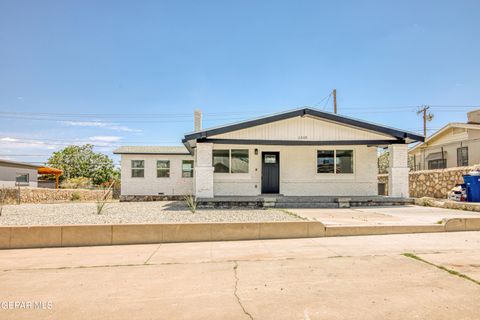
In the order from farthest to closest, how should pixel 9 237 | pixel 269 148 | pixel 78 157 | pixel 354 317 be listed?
pixel 78 157 < pixel 269 148 < pixel 9 237 < pixel 354 317

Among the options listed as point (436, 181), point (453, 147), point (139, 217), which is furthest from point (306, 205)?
point (453, 147)

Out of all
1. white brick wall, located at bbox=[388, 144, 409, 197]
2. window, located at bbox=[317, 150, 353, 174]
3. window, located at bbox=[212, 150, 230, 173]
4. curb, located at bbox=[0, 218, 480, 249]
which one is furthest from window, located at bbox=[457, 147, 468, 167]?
window, located at bbox=[212, 150, 230, 173]

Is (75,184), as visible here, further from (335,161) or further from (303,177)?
(335,161)

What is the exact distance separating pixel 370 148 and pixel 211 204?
8340mm

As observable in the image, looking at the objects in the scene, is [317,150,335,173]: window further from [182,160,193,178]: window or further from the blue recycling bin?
[182,160,193,178]: window

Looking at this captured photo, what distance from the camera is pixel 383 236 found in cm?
761

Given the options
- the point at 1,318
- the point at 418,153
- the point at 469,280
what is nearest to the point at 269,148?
the point at 469,280

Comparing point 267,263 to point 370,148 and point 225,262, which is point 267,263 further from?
point 370,148

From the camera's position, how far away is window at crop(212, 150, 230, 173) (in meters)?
15.2

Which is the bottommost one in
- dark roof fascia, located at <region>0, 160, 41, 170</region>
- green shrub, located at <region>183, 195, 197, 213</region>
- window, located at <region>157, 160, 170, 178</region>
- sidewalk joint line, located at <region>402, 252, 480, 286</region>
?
sidewalk joint line, located at <region>402, 252, 480, 286</region>

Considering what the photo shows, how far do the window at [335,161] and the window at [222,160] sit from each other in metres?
4.44

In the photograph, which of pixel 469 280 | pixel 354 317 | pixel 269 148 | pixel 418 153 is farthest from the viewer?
pixel 418 153

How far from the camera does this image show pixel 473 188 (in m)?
12.5

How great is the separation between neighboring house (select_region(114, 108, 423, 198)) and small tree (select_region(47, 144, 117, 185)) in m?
25.3
